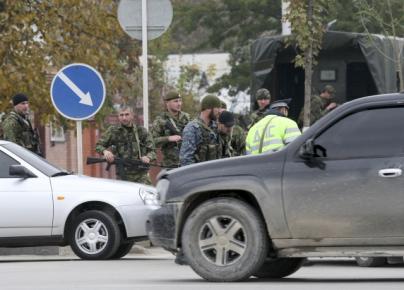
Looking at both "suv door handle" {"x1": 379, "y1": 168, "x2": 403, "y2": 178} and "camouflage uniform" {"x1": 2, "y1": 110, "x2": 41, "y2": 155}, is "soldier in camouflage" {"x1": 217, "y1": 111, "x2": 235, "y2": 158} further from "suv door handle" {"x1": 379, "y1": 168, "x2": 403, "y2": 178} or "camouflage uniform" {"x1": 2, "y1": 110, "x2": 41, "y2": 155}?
"suv door handle" {"x1": 379, "y1": 168, "x2": 403, "y2": 178}

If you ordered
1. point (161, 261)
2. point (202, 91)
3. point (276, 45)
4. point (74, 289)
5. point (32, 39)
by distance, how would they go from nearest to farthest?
point (74, 289), point (161, 261), point (276, 45), point (32, 39), point (202, 91)

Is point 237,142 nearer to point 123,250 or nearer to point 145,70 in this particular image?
point 123,250

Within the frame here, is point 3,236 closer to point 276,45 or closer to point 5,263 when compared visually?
point 5,263

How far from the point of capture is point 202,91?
219 ft

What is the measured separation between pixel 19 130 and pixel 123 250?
342 cm

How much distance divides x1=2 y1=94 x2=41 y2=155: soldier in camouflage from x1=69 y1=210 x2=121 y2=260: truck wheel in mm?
3239

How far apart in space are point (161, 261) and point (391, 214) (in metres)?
5.37

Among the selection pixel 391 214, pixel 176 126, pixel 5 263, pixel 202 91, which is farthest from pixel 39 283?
pixel 202 91

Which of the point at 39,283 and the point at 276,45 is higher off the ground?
the point at 276,45

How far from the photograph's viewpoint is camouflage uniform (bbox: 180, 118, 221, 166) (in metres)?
18.1

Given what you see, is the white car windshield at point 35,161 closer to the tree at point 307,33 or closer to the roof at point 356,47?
the tree at point 307,33

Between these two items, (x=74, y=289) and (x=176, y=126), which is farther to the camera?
(x=176, y=126)

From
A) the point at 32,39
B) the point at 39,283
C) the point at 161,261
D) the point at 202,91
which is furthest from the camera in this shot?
the point at 202,91

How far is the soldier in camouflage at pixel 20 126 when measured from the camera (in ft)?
69.7
